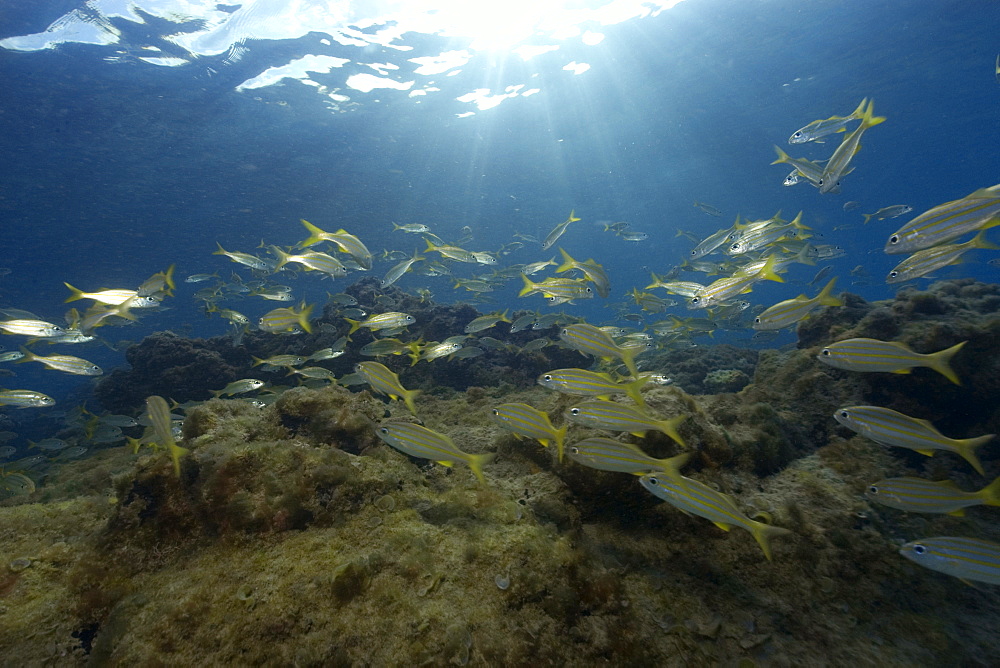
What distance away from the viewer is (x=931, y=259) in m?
4.01

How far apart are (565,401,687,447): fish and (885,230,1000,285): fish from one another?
10.3ft

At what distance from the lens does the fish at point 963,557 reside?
97.3 inches

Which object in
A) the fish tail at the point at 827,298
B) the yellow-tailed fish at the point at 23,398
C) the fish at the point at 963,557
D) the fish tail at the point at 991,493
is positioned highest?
the fish tail at the point at 827,298

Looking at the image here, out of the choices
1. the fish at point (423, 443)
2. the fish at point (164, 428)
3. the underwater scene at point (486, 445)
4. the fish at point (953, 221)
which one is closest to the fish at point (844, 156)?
the underwater scene at point (486, 445)

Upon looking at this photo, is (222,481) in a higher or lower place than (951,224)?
lower

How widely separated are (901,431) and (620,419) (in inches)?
94.8

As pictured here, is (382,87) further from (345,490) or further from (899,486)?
(899,486)

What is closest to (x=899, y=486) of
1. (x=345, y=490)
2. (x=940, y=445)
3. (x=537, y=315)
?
(x=940, y=445)

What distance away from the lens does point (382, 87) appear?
23859 mm

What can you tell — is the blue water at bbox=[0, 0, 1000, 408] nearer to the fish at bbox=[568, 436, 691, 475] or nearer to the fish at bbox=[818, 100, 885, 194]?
the fish at bbox=[818, 100, 885, 194]

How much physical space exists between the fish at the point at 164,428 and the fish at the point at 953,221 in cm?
636

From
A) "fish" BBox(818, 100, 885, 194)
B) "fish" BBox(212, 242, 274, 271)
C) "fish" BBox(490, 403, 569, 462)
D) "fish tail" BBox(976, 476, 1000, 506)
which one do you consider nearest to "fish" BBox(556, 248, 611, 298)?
"fish" BBox(818, 100, 885, 194)

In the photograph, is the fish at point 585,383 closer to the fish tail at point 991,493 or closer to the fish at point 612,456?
the fish at point 612,456

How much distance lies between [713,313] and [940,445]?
853 centimetres
